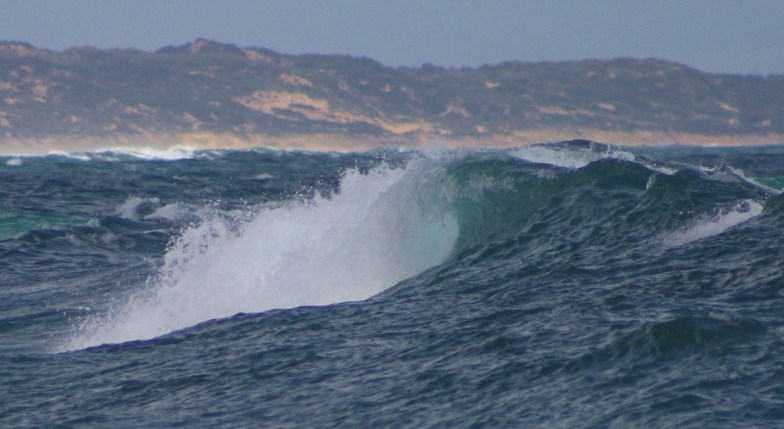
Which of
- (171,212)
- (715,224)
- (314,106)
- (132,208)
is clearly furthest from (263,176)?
(314,106)

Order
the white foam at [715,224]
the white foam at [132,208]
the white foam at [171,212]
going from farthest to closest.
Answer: the white foam at [132,208] < the white foam at [171,212] < the white foam at [715,224]

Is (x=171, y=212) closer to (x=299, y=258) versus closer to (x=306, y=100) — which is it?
(x=299, y=258)

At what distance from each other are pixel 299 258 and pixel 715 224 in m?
5.34

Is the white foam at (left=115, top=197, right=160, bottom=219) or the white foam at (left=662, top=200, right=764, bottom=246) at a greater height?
the white foam at (left=662, top=200, right=764, bottom=246)

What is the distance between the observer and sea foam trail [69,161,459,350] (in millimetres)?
12883

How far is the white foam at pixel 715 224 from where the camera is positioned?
1274cm

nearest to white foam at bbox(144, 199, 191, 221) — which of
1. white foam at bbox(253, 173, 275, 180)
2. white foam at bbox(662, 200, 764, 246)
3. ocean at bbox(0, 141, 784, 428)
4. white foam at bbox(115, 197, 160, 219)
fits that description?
white foam at bbox(115, 197, 160, 219)

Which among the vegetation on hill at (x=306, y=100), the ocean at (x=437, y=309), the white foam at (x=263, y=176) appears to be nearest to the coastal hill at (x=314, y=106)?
the vegetation on hill at (x=306, y=100)

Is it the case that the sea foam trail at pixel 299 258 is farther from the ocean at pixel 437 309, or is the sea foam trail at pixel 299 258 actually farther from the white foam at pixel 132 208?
the white foam at pixel 132 208

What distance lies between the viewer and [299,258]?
1423cm

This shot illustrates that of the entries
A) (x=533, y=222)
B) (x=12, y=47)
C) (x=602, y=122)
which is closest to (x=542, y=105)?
(x=602, y=122)

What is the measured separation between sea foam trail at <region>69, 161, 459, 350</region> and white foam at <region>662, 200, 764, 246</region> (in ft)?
11.2

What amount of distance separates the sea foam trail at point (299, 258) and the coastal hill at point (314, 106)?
401 feet

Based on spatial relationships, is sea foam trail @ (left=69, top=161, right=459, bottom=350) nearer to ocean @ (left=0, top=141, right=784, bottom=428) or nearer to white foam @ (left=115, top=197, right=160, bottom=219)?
ocean @ (left=0, top=141, right=784, bottom=428)
